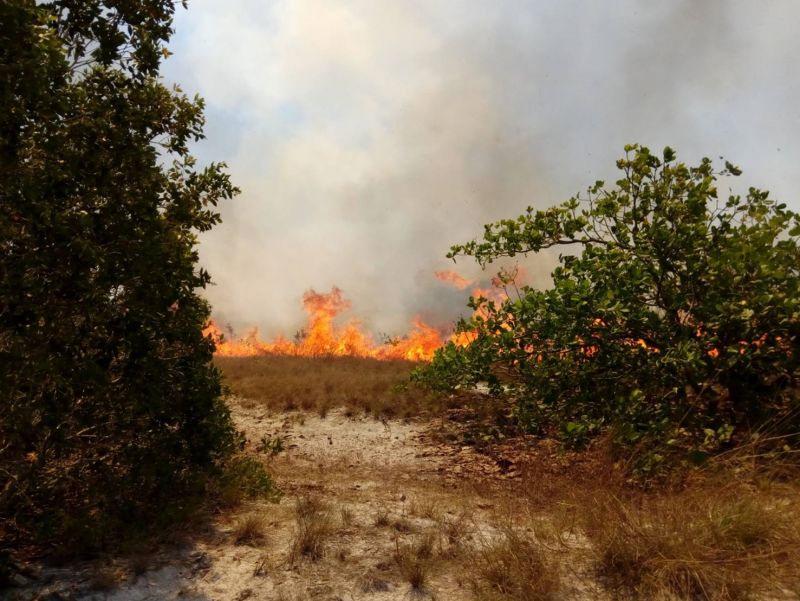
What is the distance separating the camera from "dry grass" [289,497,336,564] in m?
4.51

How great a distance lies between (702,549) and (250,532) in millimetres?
3889

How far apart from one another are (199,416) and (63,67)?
11.8ft

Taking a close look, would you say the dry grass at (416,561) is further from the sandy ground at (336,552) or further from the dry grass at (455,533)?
the dry grass at (455,533)

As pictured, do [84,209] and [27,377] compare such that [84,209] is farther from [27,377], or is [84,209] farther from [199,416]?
[199,416]

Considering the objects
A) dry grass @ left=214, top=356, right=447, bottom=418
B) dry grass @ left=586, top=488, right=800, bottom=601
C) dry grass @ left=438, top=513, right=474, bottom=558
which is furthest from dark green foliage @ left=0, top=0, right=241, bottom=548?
dry grass @ left=214, top=356, right=447, bottom=418

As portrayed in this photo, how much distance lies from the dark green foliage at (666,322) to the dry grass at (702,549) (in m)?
1.49

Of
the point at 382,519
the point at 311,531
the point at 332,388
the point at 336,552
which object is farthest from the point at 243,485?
the point at 332,388

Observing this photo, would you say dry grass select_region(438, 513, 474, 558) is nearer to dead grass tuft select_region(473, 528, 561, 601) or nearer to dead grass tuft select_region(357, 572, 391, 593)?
dead grass tuft select_region(473, 528, 561, 601)

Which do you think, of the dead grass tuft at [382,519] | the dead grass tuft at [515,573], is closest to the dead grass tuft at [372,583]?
the dead grass tuft at [515,573]

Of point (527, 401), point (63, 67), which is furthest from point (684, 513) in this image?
point (63, 67)

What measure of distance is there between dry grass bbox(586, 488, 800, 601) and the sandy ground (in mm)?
394

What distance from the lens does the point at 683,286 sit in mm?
6871

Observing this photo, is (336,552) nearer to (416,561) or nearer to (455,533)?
(416,561)

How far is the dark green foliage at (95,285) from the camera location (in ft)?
12.2
